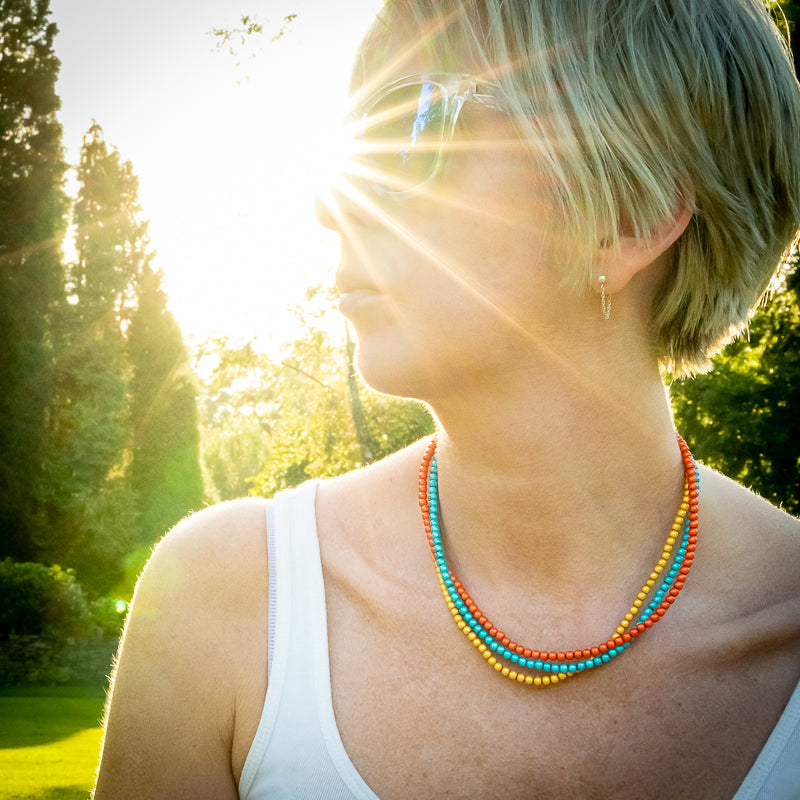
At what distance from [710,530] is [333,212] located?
1468 mm

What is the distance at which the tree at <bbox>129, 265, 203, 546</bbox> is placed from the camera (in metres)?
30.8

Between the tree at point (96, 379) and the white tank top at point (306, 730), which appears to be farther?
the tree at point (96, 379)

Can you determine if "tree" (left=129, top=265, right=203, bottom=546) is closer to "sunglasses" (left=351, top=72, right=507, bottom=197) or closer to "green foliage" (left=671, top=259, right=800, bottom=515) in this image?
"green foliage" (left=671, top=259, right=800, bottom=515)

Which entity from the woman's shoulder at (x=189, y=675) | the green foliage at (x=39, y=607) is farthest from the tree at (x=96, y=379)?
the woman's shoulder at (x=189, y=675)

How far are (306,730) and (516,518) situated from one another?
78 cm

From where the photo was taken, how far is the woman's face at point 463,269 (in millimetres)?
1906

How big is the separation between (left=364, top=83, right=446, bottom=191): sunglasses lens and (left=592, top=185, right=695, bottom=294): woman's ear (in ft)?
1.75

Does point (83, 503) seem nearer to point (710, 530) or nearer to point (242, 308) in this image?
point (242, 308)

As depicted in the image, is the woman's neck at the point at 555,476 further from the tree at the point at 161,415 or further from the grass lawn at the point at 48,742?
the tree at the point at 161,415

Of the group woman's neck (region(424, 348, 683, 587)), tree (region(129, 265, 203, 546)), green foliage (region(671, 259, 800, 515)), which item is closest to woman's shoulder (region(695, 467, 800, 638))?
woman's neck (region(424, 348, 683, 587))

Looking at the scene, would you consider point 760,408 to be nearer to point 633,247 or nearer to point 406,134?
point 633,247

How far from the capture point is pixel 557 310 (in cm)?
200

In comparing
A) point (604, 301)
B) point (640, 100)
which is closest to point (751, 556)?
point (604, 301)

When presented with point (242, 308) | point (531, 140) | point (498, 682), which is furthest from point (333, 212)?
point (242, 308)
